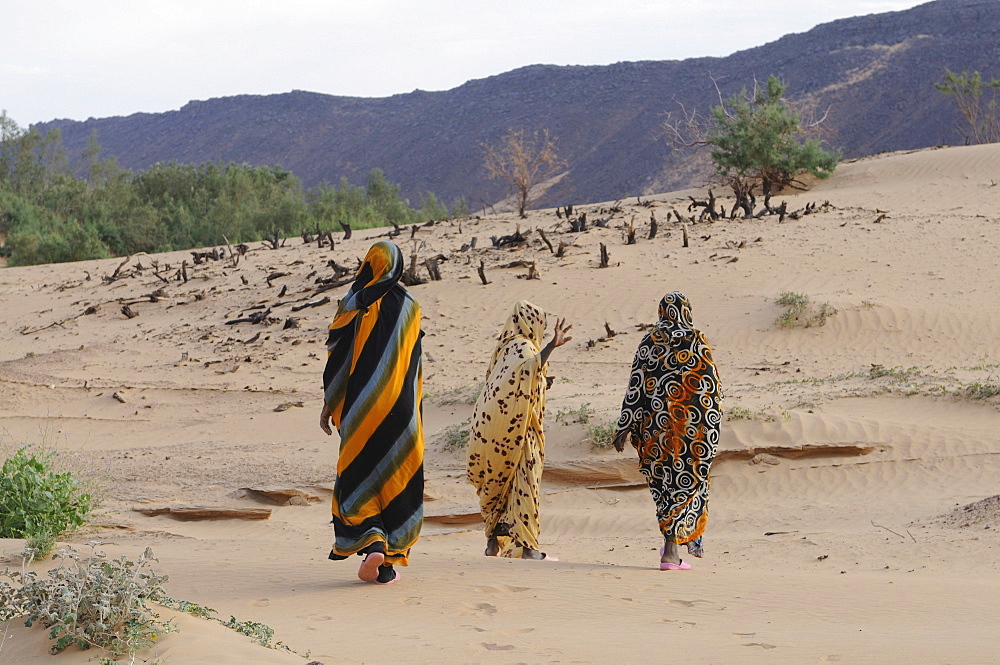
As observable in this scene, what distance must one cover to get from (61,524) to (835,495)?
6114mm

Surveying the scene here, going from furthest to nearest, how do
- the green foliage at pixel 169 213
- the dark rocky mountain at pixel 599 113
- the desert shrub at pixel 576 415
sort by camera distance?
the dark rocky mountain at pixel 599 113 → the green foliage at pixel 169 213 → the desert shrub at pixel 576 415

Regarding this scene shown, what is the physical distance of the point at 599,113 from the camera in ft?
243

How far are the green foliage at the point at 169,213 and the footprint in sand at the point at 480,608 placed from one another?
21.9m

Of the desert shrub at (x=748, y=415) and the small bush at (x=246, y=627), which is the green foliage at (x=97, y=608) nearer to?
the small bush at (x=246, y=627)

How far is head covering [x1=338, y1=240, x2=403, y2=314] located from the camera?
5863 millimetres

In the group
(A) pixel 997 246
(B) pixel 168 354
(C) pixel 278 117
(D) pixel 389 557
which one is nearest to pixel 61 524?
(D) pixel 389 557

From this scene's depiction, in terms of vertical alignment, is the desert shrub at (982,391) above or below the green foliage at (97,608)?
below

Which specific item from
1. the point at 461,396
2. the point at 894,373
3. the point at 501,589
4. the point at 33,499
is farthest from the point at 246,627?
the point at 894,373

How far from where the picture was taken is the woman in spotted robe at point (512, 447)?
689 cm

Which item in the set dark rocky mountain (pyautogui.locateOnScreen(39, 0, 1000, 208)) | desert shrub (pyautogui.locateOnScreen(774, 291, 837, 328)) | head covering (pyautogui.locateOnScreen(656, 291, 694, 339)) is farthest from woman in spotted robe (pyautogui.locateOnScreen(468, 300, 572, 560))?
dark rocky mountain (pyautogui.locateOnScreen(39, 0, 1000, 208))

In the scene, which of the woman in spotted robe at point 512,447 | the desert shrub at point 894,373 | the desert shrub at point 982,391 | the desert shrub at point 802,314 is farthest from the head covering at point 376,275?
the desert shrub at point 802,314

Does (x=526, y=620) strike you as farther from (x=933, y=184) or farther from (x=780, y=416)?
(x=933, y=184)

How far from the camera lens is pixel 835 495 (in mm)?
8781

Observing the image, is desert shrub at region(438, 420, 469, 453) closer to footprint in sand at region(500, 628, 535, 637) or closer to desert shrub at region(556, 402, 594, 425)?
desert shrub at region(556, 402, 594, 425)
